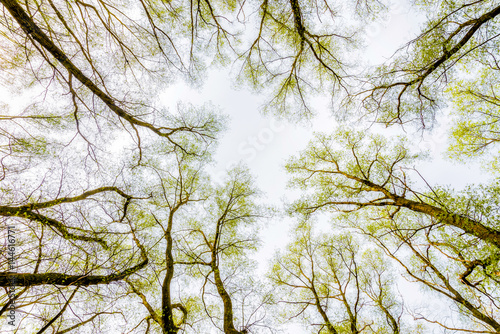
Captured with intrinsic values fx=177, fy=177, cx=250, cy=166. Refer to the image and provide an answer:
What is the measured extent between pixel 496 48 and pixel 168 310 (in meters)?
10.8

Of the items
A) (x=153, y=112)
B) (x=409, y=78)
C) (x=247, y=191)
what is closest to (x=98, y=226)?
(x=153, y=112)

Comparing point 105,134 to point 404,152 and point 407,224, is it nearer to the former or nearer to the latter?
point 404,152

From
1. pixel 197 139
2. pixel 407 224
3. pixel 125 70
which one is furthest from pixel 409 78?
pixel 125 70

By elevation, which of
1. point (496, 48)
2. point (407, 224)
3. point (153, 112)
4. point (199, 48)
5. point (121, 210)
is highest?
point (199, 48)

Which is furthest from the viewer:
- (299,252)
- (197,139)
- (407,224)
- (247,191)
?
(299,252)

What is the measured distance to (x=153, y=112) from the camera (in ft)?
16.2

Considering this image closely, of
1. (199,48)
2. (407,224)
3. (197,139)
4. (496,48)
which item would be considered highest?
(199,48)

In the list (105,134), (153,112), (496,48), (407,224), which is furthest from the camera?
(407,224)

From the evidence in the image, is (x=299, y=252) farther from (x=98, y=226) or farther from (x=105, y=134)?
(x=105, y=134)

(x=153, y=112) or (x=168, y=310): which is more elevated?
(x=153, y=112)

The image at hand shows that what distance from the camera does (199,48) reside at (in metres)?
5.57

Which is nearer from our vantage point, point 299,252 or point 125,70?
point 125,70

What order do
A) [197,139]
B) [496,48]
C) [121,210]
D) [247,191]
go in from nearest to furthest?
[496,48]
[121,210]
[197,139]
[247,191]

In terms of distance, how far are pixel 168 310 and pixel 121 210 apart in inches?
142
